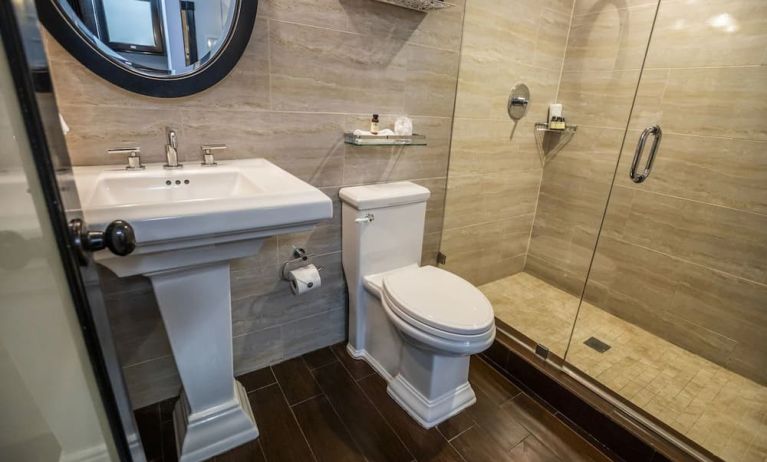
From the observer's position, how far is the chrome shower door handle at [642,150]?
178 centimetres

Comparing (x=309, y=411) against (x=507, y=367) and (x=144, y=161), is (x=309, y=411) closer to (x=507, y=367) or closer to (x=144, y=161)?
(x=507, y=367)

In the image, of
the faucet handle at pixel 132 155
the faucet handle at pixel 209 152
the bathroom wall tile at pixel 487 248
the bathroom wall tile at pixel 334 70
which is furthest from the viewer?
the bathroom wall tile at pixel 487 248

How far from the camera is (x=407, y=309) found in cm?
133

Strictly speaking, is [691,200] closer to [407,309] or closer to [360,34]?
[407,309]

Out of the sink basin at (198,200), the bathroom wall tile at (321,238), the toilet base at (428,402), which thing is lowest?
the toilet base at (428,402)

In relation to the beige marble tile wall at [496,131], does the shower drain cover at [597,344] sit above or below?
below

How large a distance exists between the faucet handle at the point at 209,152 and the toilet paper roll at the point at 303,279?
0.52 metres

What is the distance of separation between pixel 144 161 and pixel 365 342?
1.21 meters

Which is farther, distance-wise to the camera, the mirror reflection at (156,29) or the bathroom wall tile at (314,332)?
the bathroom wall tile at (314,332)

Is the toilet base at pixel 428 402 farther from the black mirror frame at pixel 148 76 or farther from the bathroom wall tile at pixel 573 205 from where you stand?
the black mirror frame at pixel 148 76

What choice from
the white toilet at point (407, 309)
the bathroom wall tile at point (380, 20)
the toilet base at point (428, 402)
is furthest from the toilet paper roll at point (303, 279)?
the bathroom wall tile at point (380, 20)

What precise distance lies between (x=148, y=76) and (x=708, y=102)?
238 cm

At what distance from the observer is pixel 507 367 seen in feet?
5.83

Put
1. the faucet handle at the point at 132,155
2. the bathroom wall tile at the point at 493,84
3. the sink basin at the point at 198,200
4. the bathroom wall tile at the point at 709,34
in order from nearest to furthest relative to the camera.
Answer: the sink basin at the point at 198,200 < the faucet handle at the point at 132,155 < the bathroom wall tile at the point at 709,34 < the bathroom wall tile at the point at 493,84
